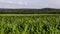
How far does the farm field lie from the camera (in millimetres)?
951

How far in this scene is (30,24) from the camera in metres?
0.96

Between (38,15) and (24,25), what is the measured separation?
0.55 feet

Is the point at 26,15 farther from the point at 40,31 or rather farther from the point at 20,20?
the point at 40,31

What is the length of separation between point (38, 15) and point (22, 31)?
220 millimetres

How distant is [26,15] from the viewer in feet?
3.04

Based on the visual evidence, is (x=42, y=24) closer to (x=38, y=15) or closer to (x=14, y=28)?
(x=38, y=15)

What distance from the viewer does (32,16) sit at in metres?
0.95

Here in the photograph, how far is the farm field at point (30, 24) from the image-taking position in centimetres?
95

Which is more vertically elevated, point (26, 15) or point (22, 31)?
point (26, 15)
